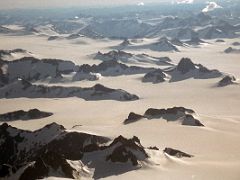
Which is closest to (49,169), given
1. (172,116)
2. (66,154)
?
(66,154)

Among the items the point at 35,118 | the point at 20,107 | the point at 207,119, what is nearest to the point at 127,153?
the point at 207,119

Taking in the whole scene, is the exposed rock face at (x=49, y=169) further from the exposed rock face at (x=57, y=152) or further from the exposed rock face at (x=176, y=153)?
the exposed rock face at (x=176, y=153)

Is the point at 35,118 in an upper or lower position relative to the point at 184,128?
lower

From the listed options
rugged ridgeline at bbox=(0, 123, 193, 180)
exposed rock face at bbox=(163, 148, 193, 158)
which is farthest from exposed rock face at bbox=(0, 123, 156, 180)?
exposed rock face at bbox=(163, 148, 193, 158)

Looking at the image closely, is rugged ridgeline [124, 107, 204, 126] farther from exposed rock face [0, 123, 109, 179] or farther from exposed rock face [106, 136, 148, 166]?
exposed rock face [106, 136, 148, 166]

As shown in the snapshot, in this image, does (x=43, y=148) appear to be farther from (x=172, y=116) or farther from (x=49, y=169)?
(x=172, y=116)

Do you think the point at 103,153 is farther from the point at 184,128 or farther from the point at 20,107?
the point at 20,107

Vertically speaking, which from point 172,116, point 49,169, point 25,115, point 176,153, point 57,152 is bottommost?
point 25,115
